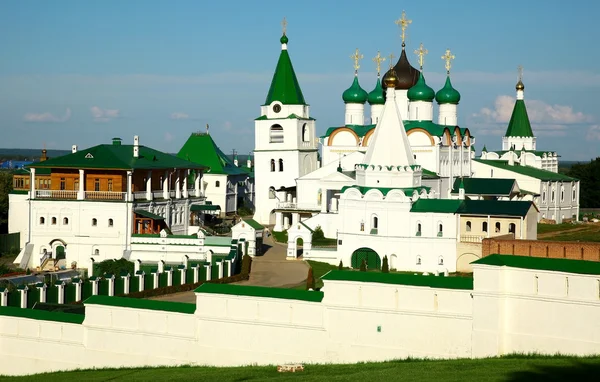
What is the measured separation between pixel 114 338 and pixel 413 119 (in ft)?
91.5

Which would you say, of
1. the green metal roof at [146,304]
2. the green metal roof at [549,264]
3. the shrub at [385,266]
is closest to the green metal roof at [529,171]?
the shrub at [385,266]

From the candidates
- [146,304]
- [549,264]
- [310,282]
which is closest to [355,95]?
[310,282]

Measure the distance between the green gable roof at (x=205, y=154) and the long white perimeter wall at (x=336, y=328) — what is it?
102 feet

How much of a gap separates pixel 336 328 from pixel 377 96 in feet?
103

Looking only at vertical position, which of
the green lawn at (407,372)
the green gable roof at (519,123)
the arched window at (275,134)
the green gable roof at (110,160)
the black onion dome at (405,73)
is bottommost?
the green lawn at (407,372)

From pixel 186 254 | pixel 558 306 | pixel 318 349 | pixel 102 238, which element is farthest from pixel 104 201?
pixel 558 306

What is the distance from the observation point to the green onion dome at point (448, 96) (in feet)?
166

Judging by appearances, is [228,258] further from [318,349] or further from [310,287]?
[318,349]

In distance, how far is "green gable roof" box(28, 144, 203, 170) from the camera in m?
37.4

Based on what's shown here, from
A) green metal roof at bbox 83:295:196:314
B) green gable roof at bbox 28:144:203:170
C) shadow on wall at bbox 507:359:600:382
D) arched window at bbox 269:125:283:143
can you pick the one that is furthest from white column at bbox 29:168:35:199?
shadow on wall at bbox 507:359:600:382

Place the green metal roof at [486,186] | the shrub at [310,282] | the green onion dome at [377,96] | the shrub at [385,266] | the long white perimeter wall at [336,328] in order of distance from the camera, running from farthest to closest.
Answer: the green onion dome at [377,96] → the green metal roof at [486,186] → the shrub at [385,266] → the shrub at [310,282] → the long white perimeter wall at [336,328]

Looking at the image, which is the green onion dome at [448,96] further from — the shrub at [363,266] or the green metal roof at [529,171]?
the shrub at [363,266]

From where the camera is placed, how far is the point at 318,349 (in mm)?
21141

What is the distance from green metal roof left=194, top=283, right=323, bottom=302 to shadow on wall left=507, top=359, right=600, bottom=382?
5.11 meters
